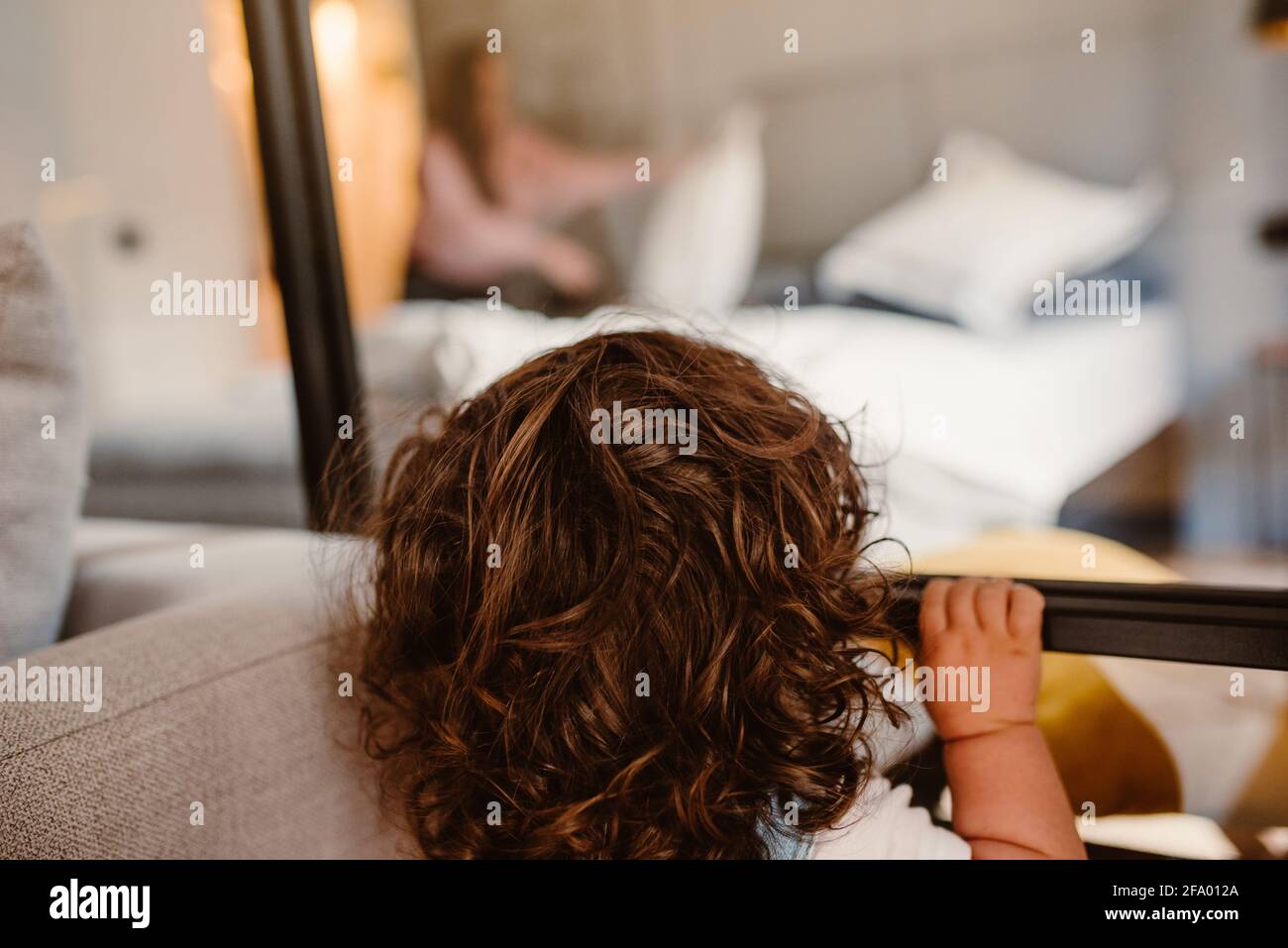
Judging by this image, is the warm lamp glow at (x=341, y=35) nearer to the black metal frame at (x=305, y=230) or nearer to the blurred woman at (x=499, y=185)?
the blurred woman at (x=499, y=185)

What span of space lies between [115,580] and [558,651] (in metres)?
0.53

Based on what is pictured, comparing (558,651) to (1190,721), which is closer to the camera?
(558,651)

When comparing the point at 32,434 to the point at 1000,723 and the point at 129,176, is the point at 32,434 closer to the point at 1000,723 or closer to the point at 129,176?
the point at 1000,723

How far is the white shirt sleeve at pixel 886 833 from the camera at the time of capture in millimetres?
593

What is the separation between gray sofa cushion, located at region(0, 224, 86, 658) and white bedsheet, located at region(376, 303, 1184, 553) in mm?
353

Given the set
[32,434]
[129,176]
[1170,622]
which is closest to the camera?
[1170,622]

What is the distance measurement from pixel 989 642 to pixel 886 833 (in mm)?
150

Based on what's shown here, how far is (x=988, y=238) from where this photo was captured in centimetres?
200

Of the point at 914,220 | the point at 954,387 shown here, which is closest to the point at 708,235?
the point at 914,220

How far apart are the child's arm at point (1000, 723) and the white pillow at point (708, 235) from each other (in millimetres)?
1715
